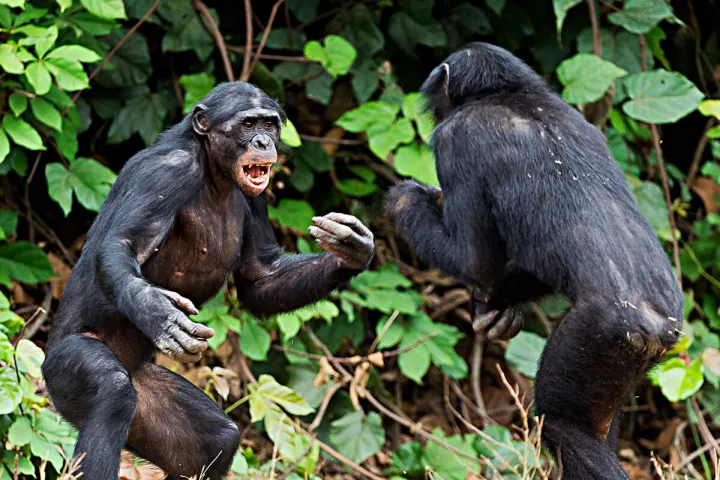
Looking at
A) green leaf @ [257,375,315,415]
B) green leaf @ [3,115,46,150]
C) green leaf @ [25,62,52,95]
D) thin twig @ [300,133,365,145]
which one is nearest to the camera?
green leaf @ [25,62,52,95]

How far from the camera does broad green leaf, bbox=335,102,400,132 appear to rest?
23.2 feet

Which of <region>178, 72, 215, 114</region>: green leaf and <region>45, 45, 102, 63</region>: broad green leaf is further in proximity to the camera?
<region>178, 72, 215, 114</region>: green leaf

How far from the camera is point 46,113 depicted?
6.30 metres

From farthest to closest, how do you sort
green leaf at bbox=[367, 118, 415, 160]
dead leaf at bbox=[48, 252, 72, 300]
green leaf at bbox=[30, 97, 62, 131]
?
1. dead leaf at bbox=[48, 252, 72, 300]
2. green leaf at bbox=[367, 118, 415, 160]
3. green leaf at bbox=[30, 97, 62, 131]

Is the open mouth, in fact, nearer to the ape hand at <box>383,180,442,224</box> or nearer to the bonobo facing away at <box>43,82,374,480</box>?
the bonobo facing away at <box>43,82,374,480</box>

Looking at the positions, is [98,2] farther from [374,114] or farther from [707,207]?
[707,207]

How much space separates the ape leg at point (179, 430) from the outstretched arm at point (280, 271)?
628 mm

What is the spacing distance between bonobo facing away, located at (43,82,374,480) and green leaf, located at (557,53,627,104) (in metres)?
2.54

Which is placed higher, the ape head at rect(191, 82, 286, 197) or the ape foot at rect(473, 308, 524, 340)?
the ape head at rect(191, 82, 286, 197)

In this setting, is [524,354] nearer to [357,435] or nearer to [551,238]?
[357,435]

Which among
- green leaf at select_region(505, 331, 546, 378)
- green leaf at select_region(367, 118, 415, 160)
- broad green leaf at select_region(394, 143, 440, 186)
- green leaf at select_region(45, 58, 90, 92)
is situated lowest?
green leaf at select_region(505, 331, 546, 378)

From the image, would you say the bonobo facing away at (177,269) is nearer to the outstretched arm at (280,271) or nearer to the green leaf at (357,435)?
the outstretched arm at (280,271)

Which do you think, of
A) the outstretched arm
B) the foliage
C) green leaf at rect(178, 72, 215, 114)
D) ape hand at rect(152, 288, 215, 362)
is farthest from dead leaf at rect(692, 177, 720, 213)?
ape hand at rect(152, 288, 215, 362)

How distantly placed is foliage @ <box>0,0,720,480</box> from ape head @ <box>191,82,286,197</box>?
573 millimetres
